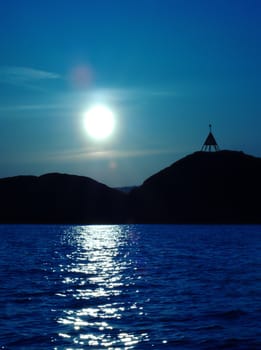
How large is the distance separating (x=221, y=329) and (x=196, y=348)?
4.49m

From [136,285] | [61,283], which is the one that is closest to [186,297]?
[136,285]

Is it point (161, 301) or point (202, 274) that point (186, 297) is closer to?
point (161, 301)

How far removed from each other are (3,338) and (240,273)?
35.4m

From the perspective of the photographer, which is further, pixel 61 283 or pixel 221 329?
pixel 61 283

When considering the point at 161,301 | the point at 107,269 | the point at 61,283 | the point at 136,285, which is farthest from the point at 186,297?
the point at 107,269

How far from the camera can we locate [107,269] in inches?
2761

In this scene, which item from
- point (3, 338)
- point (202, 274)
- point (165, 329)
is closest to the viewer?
point (3, 338)

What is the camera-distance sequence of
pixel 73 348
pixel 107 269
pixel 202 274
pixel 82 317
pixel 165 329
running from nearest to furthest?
1. pixel 73 348
2. pixel 165 329
3. pixel 82 317
4. pixel 202 274
5. pixel 107 269

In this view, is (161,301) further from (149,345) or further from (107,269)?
(107,269)

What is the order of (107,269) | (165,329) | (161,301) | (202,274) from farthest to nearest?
(107,269) → (202,274) → (161,301) → (165,329)

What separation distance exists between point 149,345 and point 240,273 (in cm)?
3401

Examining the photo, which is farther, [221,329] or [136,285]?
[136,285]

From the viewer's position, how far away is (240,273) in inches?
2425

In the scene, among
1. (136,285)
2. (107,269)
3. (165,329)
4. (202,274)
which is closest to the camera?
(165,329)
